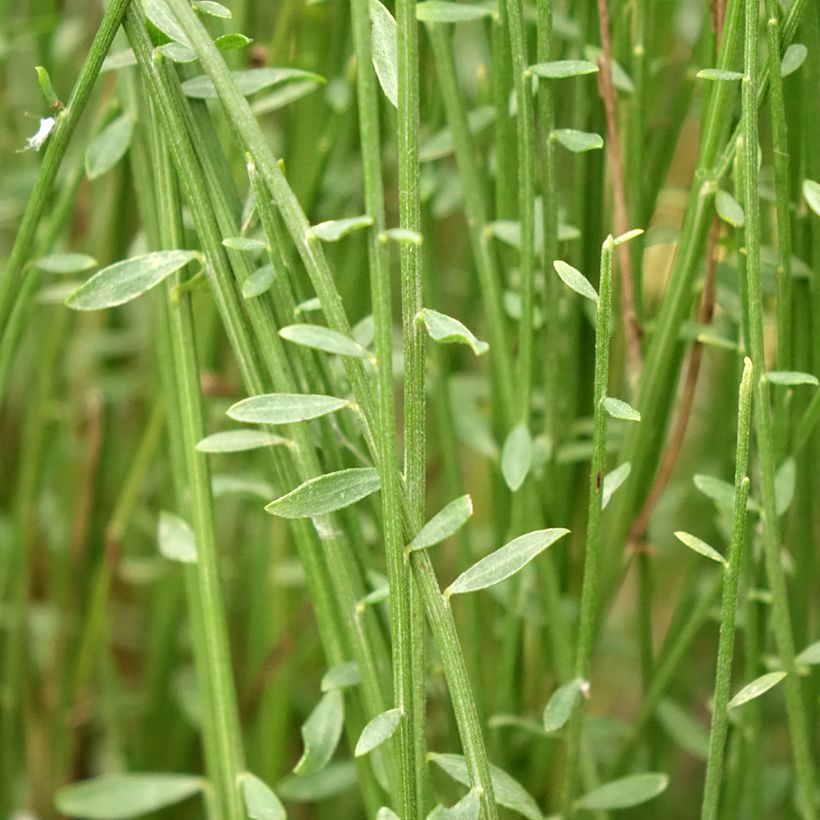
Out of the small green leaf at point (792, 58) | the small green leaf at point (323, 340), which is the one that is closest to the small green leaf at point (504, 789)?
the small green leaf at point (323, 340)

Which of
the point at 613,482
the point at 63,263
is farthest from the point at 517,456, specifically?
the point at 63,263

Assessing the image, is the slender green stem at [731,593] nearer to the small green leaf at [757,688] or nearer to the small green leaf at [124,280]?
the small green leaf at [757,688]

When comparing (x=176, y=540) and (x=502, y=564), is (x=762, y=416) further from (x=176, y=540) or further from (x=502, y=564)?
(x=176, y=540)

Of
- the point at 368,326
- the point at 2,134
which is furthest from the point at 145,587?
the point at 368,326

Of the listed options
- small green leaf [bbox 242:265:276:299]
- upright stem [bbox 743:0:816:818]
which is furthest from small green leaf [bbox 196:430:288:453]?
upright stem [bbox 743:0:816:818]

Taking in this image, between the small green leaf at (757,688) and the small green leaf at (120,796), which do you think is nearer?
the small green leaf at (757,688)

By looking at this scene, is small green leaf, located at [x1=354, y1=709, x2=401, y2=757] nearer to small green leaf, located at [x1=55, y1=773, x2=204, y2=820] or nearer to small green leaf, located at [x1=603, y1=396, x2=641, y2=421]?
small green leaf, located at [x1=603, y1=396, x2=641, y2=421]
